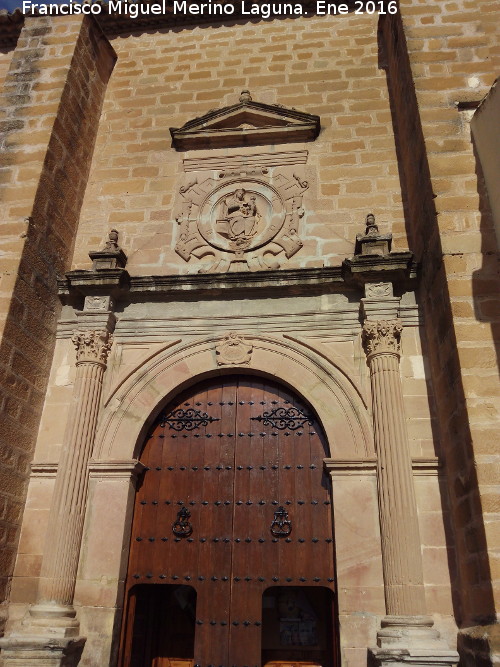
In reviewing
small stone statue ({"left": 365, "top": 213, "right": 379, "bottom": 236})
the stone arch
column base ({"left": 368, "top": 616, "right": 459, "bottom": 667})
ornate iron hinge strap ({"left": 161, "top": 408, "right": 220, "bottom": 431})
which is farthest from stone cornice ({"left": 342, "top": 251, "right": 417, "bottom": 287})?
column base ({"left": 368, "top": 616, "right": 459, "bottom": 667})

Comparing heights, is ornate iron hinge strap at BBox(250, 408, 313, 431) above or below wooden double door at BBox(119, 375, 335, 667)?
above

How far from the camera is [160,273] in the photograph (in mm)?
5570

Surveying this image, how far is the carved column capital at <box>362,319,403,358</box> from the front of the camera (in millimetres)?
4746

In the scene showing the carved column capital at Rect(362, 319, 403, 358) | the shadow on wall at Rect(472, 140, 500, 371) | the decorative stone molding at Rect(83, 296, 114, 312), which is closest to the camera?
the shadow on wall at Rect(472, 140, 500, 371)

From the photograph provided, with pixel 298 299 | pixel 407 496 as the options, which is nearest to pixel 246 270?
pixel 298 299

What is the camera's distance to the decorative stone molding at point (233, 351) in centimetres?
503

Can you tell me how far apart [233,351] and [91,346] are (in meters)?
1.26

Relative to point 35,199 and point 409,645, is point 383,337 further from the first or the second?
point 35,199

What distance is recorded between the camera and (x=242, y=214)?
226 inches

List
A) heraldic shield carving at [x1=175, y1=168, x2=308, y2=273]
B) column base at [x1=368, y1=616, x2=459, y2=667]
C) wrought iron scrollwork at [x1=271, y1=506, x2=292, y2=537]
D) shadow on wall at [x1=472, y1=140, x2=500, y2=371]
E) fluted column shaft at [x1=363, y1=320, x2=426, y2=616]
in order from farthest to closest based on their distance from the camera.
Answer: heraldic shield carving at [x1=175, y1=168, x2=308, y2=273] → wrought iron scrollwork at [x1=271, y1=506, x2=292, y2=537] → shadow on wall at [x1=472, y1=140, x2=500, y2=371] → fluted column shaft at [x1=363, y1=320, x2=426, y2=616] → column base at [x1=368, y1=616, x2=459, y2=667]

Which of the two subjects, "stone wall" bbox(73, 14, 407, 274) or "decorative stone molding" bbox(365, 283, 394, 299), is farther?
"stone wall" bbox(73, 14, 407, 274)

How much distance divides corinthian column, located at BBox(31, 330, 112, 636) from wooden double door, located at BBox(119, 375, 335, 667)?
18.8 inches

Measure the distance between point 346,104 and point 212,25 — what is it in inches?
86.2

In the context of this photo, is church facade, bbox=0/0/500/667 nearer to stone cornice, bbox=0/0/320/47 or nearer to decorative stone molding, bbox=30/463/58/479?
decorative stone molding, bbox=30/463/58/479
